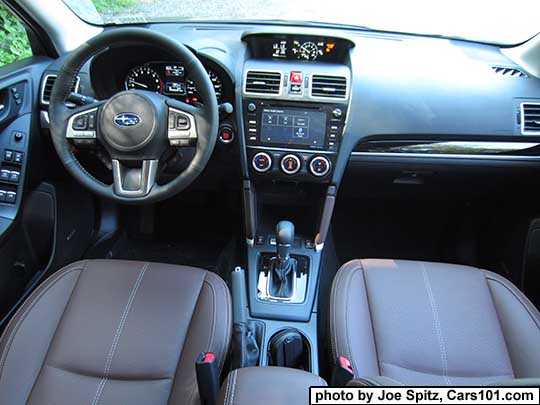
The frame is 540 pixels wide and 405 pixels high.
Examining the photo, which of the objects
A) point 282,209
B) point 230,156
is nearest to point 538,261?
point 282,209

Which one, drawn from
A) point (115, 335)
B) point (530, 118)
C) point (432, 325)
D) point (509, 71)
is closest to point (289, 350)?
point (432, 325)

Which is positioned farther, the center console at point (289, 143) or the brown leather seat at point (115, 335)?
the center console at point (289, 143)

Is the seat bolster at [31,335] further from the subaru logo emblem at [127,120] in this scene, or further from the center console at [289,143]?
the center console at [289,143]

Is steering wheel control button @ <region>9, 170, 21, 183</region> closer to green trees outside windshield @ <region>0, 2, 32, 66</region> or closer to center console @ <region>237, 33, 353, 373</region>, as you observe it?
green trees outside windshield @ <region>0, 2, 32, 66</region>

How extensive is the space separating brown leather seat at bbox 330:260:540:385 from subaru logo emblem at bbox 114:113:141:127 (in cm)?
85

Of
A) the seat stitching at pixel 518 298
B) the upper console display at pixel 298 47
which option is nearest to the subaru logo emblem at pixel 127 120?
the upper console display at pixel 298 47

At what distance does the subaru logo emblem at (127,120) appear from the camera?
1.27 metres

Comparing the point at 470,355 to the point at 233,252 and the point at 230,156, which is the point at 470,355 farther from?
the point at 233,252

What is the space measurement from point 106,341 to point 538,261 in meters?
1.77

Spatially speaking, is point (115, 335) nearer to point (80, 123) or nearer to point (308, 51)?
point (80, 123)

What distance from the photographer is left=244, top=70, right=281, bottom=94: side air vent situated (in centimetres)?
156

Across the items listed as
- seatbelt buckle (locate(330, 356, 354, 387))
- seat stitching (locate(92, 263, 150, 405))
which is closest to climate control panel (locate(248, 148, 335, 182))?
seat stitching (locate(92, 263, 150, 405))

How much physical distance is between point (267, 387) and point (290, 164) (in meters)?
1.00

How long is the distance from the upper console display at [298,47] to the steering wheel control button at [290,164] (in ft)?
1.28
